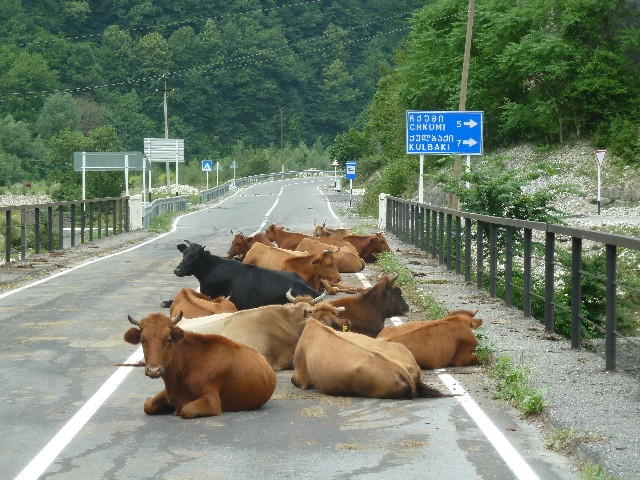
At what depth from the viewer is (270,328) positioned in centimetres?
1192

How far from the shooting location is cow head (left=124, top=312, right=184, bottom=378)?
30.2 ft

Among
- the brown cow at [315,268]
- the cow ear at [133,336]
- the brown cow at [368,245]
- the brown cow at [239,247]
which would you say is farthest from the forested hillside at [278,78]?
the cow ear at [133,336]

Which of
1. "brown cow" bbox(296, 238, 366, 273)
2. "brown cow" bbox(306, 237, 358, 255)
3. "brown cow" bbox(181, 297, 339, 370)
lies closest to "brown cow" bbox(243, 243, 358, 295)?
"brown cow" bbox(296, 238, 366, 273)

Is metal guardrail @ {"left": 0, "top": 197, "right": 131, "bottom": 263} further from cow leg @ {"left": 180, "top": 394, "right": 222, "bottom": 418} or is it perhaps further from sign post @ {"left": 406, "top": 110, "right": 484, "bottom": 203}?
cow leg @ {"left": 180, "top": 394, "right": 222, "bottom": 418}

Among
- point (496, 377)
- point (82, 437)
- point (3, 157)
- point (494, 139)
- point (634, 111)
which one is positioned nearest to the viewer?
point (82, 437)

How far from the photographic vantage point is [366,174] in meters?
117

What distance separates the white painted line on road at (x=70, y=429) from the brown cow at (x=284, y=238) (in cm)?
1258

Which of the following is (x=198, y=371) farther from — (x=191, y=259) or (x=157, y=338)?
(x=191, y=259)

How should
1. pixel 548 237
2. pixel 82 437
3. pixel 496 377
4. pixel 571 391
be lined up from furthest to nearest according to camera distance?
pixel 548 237 < pixel 496 377 < pixel 571 391 < pixel 82 437

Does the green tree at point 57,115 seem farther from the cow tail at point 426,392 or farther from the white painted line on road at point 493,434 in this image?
the cow tail at point 426,392

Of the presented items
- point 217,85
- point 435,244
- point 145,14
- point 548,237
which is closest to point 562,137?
point 435,244

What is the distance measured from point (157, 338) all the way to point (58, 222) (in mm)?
23594

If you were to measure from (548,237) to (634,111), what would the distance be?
50.2m

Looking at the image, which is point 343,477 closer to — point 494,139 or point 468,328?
point 468,328
